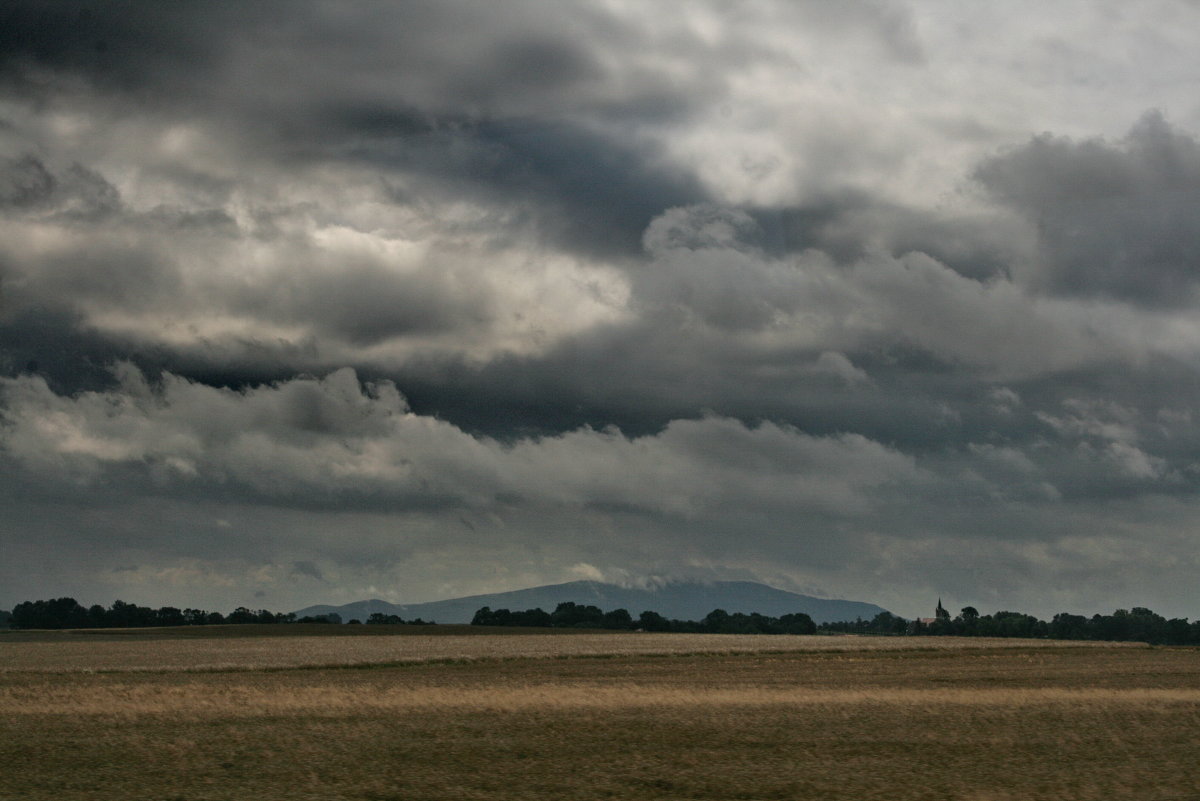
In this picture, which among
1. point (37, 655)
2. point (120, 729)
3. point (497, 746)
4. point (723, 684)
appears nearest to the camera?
point (497, 746)

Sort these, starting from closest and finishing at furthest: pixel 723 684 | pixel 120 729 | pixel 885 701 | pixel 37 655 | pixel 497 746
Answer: pixel 497 746, pixel 120 729, pixel 885 701, pixel 723 684, pixel 37 655

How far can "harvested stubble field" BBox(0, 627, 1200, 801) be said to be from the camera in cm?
2675

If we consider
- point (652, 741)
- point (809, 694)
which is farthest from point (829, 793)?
point (809, 694)

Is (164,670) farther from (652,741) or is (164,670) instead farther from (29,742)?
(652,741)

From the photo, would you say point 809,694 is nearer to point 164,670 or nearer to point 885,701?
point 885,701

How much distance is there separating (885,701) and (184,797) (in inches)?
1229

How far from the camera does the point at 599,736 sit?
3575 cm

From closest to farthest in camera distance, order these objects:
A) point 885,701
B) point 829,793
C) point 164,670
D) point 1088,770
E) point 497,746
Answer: point 829,793
point 1088,770
point 497,746
point 885,701
point 164,670

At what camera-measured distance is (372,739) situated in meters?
35.2

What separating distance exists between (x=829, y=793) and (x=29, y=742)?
25.0 m

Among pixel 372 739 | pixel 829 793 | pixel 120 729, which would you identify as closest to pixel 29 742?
pixel 120 729

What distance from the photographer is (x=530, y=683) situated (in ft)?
200

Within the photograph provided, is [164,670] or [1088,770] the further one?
[164,670]

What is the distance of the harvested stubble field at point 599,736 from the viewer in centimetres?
2675
